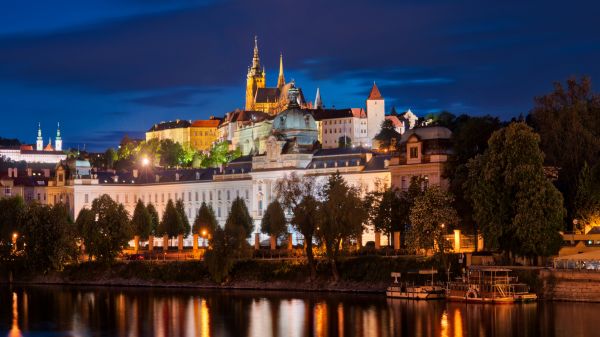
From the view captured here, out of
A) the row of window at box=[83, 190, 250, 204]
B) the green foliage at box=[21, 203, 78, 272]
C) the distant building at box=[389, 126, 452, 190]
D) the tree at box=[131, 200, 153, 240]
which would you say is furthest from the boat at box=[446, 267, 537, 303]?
the row of window at box=[83, 190, 250, 204]

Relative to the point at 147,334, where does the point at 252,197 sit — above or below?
above

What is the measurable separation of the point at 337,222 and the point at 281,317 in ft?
55.1

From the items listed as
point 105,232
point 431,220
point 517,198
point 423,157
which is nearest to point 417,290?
point 431,220

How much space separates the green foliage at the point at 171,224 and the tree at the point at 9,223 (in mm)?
14674

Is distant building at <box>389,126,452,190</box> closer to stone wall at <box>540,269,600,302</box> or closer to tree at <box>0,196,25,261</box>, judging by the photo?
stone wall at <box>540,269,600,302</box>

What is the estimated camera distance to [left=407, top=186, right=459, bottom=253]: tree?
8931 cm

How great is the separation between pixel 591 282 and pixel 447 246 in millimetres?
11503

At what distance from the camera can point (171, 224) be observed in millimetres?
136000

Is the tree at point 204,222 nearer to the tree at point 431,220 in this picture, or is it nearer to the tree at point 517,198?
the tree at point 431,220

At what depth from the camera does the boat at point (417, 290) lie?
84500 millimetres

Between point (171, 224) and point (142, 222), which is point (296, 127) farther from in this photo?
point (142, 222)

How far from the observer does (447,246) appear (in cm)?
8819

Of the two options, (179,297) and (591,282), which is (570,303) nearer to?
(591,282)

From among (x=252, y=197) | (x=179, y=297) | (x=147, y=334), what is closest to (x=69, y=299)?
(x=179, y=297)
